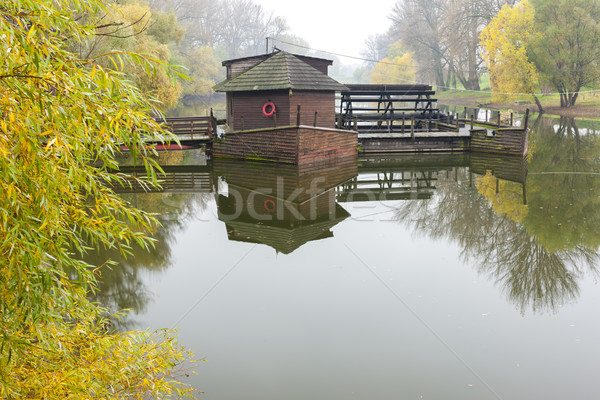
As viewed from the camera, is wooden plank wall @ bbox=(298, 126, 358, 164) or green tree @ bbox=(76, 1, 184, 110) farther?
green tree @ bbox=(76, 1, 184, 110)

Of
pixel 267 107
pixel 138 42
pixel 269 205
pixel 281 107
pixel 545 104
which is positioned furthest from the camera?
pixel 545 104

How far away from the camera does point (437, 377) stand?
21.4 feet

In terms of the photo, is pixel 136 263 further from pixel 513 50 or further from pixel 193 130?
pixel 513 50

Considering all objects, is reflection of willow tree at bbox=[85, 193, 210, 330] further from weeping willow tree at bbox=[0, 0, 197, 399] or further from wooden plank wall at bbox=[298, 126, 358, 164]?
wooden plank wall at bbox=[298, 126, 358, 164]

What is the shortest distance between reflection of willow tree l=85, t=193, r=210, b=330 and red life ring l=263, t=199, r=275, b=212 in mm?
1886

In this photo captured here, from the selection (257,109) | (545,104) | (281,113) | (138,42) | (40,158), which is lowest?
(40,158)

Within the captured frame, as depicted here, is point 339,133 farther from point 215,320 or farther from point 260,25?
point 260,25

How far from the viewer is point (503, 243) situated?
468 inches

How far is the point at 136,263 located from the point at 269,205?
219 inches

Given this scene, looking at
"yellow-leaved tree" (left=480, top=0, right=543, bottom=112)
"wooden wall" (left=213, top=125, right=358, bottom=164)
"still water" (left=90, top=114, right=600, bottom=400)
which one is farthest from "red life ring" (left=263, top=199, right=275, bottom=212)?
"yellow-leaved tree" (left=480, top=0, right=543, bottom=112)

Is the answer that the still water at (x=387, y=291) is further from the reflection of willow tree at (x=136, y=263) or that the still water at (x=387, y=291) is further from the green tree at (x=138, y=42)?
the green tree at (x=138, y=42)

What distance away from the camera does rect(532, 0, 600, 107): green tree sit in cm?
4256

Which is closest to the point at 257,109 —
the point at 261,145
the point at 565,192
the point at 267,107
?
the point at 267,107

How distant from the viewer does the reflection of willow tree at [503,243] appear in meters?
9.37
